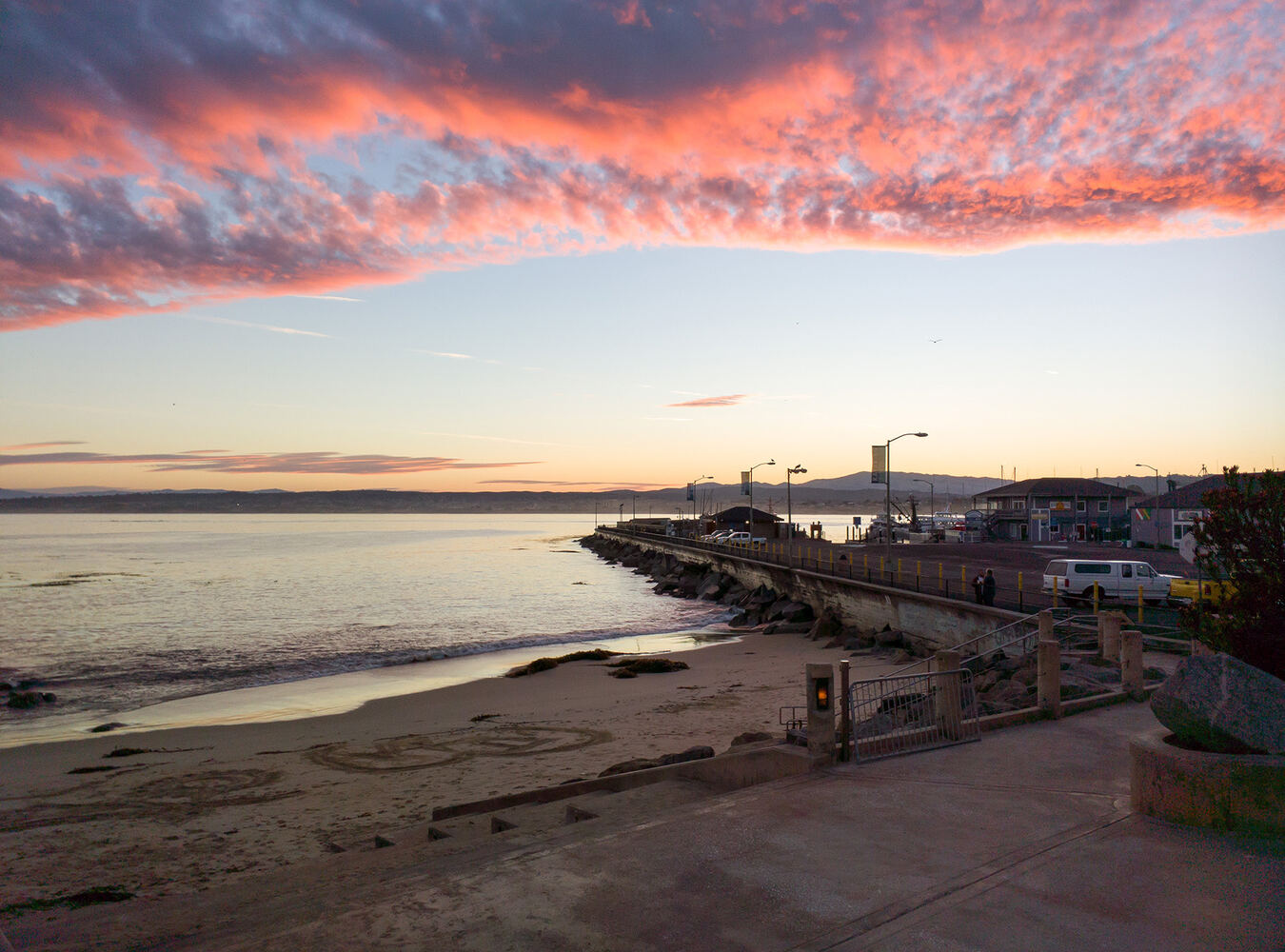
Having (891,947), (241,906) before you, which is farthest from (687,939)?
(241,906)

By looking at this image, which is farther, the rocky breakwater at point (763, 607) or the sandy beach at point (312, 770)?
the rocky breakwater at point (763, 607)

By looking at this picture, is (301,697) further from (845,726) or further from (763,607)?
(763,607)

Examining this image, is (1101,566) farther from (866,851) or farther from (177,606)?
(177,606)

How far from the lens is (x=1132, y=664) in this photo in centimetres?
1630

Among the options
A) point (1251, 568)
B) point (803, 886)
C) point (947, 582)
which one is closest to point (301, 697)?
point (803, 886)

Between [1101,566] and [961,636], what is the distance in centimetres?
684

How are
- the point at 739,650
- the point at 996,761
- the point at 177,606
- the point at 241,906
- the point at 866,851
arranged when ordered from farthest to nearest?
the point at 177,606, the point at 739,650, the point at 996,761, the point at 241,906, the point at 866,851

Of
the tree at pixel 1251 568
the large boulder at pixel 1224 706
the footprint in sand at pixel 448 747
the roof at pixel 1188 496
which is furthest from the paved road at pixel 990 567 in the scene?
the large boulder at pixel 1224 706

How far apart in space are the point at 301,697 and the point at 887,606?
25.6 meters

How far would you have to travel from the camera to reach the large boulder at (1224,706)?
8.50 metres

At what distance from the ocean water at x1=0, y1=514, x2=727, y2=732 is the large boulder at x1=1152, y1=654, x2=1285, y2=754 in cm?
3133

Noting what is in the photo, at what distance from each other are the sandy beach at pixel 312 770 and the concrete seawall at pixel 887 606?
127 inches

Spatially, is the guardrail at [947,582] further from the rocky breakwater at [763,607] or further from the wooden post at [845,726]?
the wooden post at [845,726]

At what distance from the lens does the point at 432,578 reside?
88.8 meters
